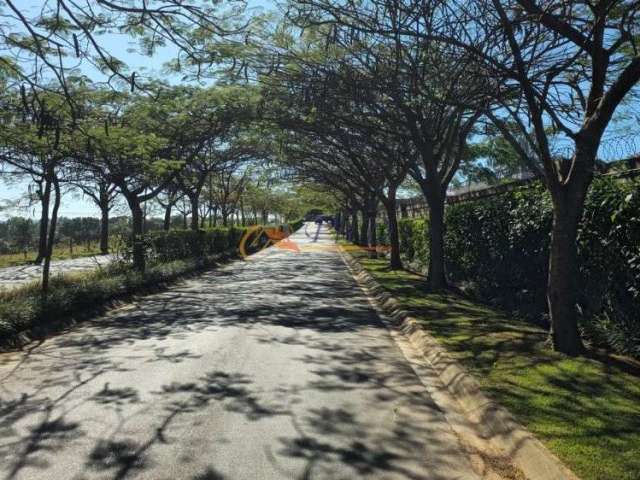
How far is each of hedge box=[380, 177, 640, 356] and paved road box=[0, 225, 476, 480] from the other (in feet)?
9.22

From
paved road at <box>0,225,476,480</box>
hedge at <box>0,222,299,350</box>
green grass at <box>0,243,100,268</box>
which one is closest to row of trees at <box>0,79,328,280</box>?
hedge at <box>0,222,299,350</box>

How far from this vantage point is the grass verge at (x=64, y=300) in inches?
344

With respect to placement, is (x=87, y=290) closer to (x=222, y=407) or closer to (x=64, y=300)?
(x=64, y=300)

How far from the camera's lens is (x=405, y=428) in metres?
4.71

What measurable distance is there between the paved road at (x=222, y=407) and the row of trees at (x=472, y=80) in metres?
3.03

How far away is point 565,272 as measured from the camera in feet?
22.4

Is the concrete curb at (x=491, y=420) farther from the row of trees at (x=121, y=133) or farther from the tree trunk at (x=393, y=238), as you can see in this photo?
the tree trunk at (x=393, y=238)

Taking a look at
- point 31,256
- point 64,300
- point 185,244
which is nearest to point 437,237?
point 64,300

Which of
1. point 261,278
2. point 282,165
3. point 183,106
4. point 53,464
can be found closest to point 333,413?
point 53,464

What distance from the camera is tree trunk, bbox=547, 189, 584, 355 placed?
6.76m

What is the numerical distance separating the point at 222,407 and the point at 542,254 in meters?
6.30

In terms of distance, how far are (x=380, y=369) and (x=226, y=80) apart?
33.0 feet

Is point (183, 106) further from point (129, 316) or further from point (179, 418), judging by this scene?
Result: point (179, 418)

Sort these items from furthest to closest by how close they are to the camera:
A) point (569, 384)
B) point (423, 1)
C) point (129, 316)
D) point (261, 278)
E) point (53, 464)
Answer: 1. point (261, 278)
2. point (129, 316)
3. point (423, 1)
4. point (569, 384)
5. point (53, 464)
